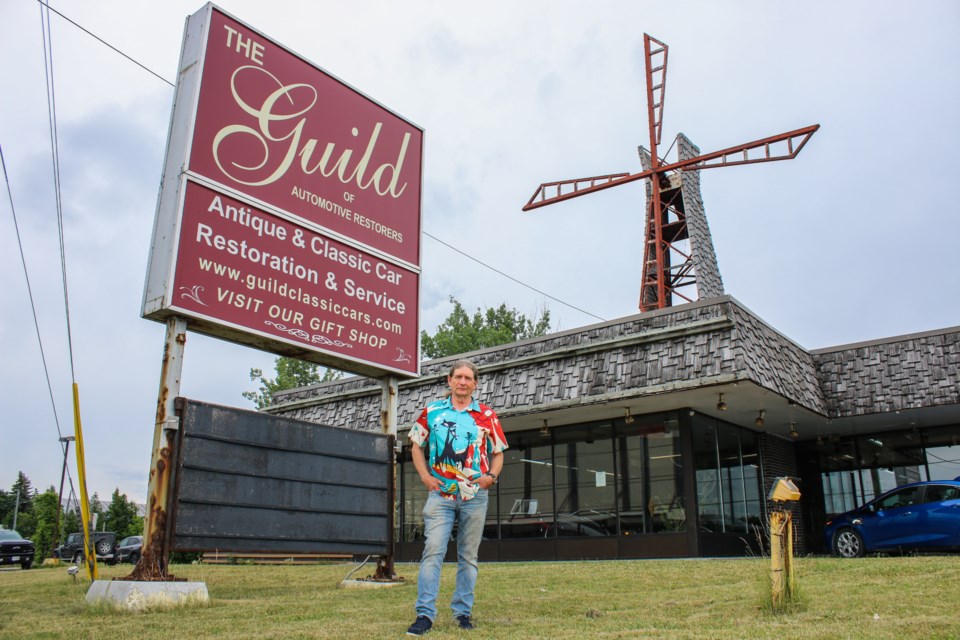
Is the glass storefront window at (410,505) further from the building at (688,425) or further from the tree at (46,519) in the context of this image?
the tree at (46,519)

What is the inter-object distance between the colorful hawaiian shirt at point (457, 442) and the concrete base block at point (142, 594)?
277 centimetres

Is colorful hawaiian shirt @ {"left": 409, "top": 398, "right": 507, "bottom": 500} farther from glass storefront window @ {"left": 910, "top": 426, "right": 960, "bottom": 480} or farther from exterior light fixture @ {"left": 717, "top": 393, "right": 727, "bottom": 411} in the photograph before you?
glass storefront window @ {"left": 910, "top": 426, "right": 960, "bottom": 480}

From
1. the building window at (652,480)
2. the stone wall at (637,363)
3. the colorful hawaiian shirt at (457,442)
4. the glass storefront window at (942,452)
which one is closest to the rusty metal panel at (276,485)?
the colorful hawaiian shirt at (457,442)

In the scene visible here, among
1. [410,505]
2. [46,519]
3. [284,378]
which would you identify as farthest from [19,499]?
[410,505]

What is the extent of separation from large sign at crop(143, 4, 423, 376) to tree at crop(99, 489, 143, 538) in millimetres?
42685

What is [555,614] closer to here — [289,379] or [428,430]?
[428,430]

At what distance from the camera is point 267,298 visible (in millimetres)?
7777

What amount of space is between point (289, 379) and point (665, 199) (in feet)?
72.5

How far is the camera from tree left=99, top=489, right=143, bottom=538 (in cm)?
4691

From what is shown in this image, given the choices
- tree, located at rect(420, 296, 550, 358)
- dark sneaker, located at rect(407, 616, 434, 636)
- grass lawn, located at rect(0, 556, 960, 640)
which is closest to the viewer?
dark sneaker, located at rect(407, 616, 434, 636)

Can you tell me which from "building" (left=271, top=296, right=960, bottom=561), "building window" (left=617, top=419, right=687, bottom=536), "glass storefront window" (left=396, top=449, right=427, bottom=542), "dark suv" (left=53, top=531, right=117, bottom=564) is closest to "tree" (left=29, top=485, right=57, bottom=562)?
"dark suv" (left=53, top=531, right=117, bottom=564)

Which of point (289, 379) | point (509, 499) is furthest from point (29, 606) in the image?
point (289, 379)

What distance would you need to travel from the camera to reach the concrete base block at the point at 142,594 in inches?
240

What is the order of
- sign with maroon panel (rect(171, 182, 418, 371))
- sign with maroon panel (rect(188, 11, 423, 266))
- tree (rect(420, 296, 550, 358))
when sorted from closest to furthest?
sign with maroon panel (rect(171, 182, 418, 371)), sign with maroon panel (rect(188, 11, 423, 266)), tree (rect(420, 296, 550, 358))
